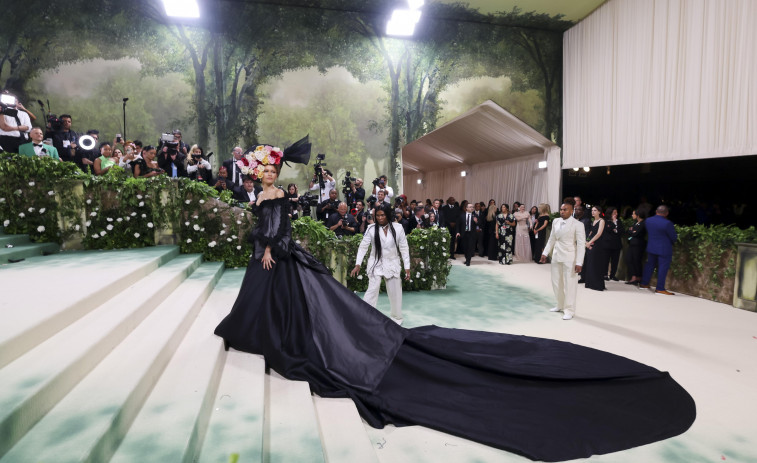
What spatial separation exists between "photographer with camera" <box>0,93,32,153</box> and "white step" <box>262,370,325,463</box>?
6.73 metres

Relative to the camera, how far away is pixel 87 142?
873cm

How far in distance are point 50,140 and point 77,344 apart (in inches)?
294

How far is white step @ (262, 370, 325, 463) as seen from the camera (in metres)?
2.51

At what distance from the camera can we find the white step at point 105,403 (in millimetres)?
1943

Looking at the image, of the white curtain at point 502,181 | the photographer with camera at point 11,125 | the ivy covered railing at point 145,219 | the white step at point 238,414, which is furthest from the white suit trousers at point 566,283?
the photographer with camera at point 11,125

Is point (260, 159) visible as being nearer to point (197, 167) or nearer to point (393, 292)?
point (393, 292)

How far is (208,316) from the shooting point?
4531 millimetres

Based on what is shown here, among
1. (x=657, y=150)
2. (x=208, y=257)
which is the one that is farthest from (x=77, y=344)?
(x=657, y=150)

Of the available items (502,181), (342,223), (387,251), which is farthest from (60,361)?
(502,181)

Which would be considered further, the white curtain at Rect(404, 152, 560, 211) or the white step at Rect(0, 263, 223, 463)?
the white curtain at Rect(404, 152, 560, 211)

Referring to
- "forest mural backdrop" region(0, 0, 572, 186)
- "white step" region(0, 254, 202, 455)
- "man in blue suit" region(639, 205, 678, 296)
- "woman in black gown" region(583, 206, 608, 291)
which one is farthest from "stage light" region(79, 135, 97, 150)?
"man in blue suit" region(639, 205, 678, 296)

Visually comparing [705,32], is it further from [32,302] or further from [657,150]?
[32,302]

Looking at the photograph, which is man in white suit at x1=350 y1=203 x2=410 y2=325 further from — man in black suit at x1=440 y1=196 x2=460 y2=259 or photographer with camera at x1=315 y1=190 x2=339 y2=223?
man in black suit at x1=440 y1=196 x2=460 y2=259

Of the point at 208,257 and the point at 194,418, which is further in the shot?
the point at 208,257
